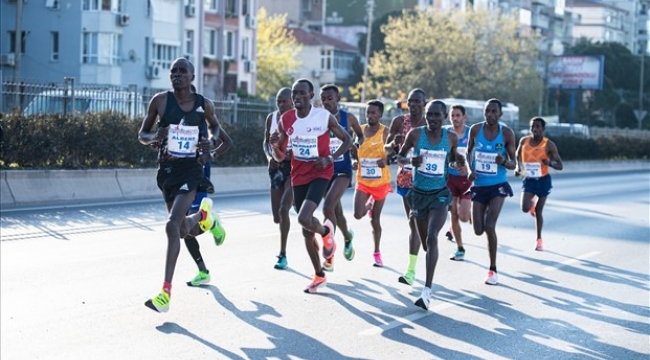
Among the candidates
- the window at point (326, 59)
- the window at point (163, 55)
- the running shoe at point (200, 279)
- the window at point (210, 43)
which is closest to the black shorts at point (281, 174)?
the running shoe at point (200, 279)

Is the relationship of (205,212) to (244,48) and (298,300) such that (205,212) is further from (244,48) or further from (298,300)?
(244,48)

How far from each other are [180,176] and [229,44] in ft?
211

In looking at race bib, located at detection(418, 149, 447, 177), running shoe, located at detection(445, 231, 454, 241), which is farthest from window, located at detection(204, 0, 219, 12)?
race bib, located at detection(418, 149, 447, 177)

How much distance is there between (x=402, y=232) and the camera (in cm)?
1709

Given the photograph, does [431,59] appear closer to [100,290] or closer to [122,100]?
[122,100]

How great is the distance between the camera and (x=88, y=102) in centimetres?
2369

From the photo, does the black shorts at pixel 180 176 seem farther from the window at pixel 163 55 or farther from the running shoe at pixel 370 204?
the window at pixel 163 55

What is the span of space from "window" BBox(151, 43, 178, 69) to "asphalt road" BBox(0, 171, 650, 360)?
46673 mm

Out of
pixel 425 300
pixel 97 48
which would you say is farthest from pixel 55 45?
pixel 425 300

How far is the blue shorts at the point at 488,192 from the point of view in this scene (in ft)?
39.8

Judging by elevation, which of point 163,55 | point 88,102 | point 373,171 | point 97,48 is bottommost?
point 373,171

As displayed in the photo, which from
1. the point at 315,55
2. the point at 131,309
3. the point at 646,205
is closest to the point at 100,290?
the point at 131,309

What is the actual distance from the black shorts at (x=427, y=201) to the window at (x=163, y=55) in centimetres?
5334

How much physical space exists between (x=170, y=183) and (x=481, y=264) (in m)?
5.18
